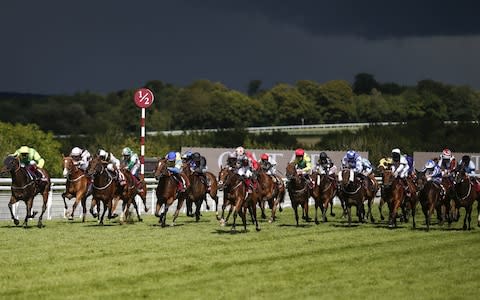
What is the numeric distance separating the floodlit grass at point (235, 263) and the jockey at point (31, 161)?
1195 millimetres

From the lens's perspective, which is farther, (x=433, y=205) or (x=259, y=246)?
(x=433, y=205)

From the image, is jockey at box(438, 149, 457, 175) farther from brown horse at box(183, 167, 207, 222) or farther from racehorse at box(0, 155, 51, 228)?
racehorse at box(0, 155, 51, 228)

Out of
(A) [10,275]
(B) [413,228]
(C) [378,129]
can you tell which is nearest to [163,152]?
(C) [378,129]

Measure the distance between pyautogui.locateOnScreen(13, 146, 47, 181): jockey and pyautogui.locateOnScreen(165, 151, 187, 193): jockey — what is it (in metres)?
2.80

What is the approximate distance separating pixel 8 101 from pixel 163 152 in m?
64.8

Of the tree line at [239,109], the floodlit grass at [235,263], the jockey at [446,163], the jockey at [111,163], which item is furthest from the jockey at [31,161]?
the tree line at [239,109]

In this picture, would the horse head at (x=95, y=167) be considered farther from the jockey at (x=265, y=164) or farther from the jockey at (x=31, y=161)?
the jockey at (x=265, y=164)

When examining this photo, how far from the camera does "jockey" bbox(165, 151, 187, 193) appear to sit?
2250cm

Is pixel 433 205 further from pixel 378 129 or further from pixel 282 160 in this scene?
pixel 378 129

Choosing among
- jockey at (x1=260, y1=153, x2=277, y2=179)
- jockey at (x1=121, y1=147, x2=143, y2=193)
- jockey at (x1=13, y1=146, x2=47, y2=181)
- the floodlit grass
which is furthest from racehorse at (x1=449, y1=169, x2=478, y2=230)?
jockey at (x1=13, y1=146, x2=47, y2=181)

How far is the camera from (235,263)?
14.7 m

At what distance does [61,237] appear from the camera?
18422 mm

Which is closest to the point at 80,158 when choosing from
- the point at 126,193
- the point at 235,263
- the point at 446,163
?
the point at 126,193

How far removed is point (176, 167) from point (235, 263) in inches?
327
